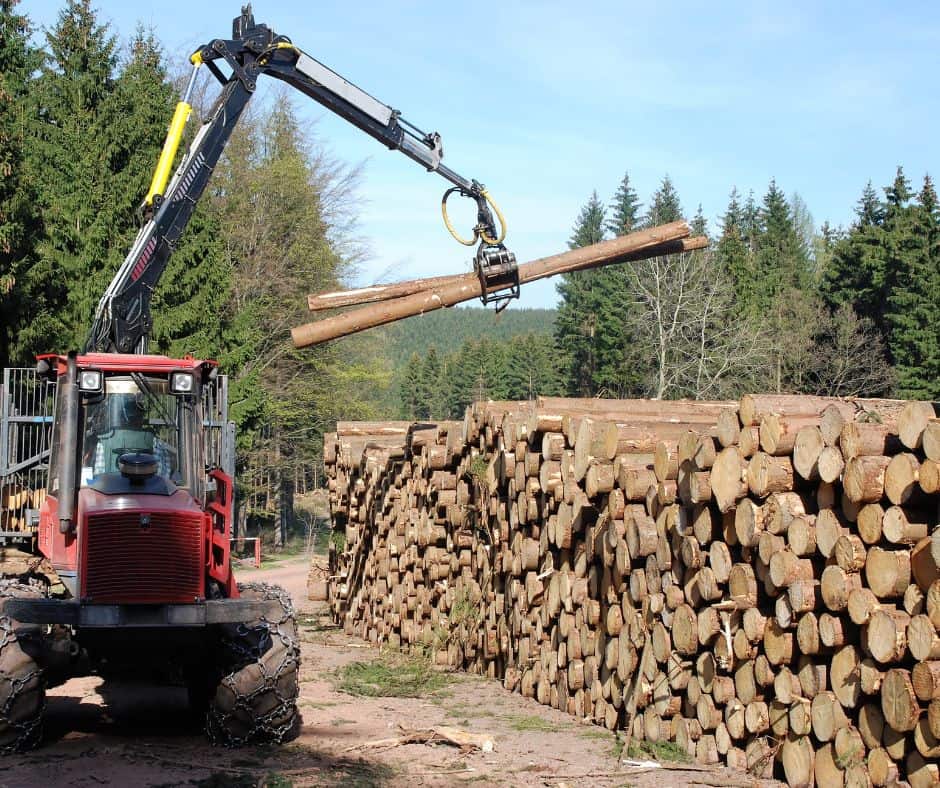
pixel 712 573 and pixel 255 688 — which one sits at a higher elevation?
pixel 712 573

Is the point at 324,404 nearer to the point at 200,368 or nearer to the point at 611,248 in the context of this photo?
the point at 611,248

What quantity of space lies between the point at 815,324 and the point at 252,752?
40833mm

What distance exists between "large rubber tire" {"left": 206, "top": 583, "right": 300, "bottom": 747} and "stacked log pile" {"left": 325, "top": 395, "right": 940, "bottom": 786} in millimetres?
2580

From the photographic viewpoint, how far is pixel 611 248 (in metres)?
13.2

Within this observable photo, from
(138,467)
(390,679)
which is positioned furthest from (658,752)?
(390,679)

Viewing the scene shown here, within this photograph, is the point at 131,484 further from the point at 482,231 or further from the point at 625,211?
the point at 625,211

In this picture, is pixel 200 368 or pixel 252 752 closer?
pixel 252 752

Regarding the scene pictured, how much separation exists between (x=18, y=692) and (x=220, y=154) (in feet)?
22.3

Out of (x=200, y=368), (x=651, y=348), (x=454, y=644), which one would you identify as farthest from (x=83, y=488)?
(x=651, y=348)

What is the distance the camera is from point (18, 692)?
7.73 m

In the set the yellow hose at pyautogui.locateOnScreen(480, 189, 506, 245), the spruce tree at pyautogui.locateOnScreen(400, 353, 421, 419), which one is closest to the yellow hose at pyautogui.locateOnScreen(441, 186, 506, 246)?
the yellow hose at pyautogui.locateOnScreen(480, 189, 506, 245)

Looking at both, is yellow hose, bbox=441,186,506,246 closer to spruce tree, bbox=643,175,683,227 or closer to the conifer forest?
the conifer forest

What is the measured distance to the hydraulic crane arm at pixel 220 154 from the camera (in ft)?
38.0

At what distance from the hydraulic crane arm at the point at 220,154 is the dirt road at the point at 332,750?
12.5ft
